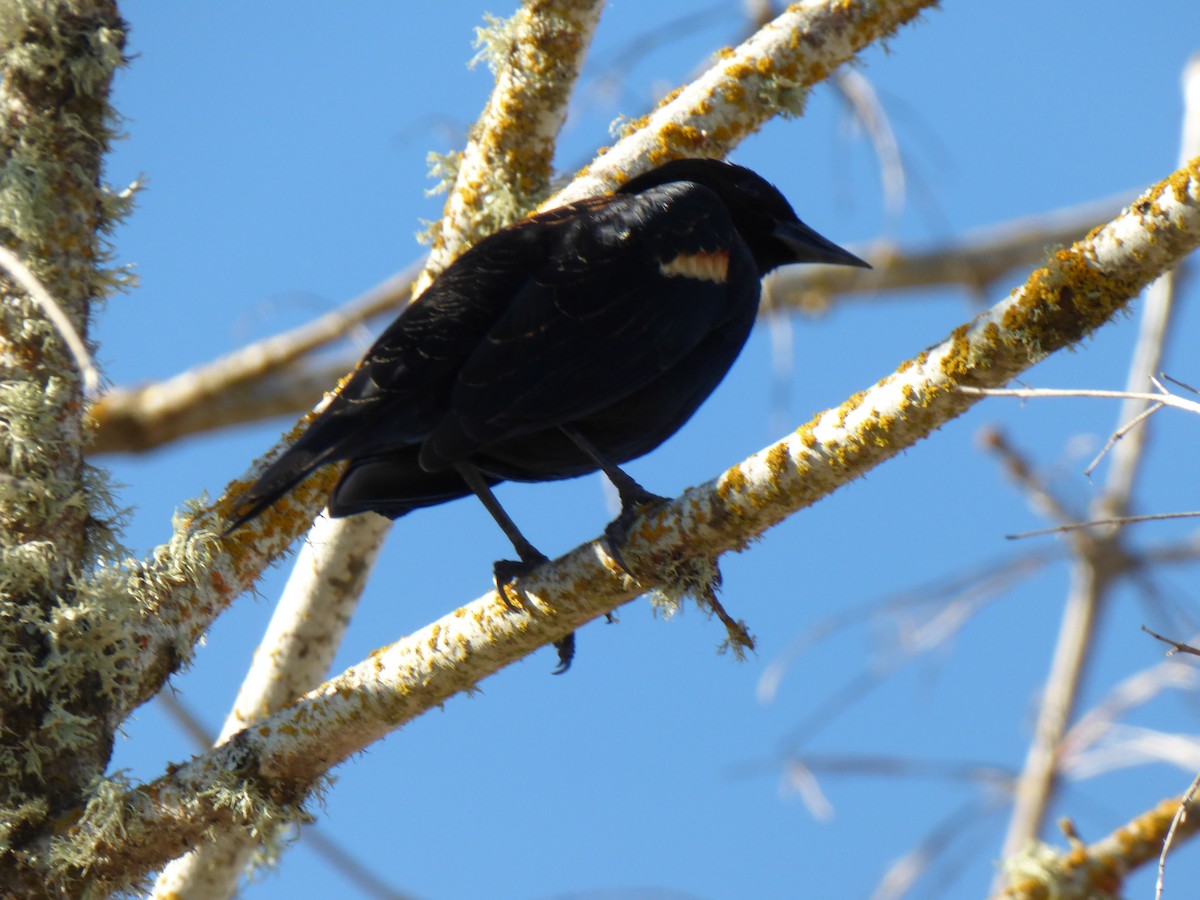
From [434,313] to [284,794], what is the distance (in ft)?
4.07

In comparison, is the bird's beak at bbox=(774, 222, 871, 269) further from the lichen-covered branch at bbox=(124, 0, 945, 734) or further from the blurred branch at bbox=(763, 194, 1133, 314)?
the blurred branch at bbox=(763, 194, 1133, 314)

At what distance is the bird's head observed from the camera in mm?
4242

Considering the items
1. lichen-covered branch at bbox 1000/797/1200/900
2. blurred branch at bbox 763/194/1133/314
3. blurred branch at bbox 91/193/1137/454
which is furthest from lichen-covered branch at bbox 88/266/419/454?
lichen-covered branch at bbox 1000/797/1200/900

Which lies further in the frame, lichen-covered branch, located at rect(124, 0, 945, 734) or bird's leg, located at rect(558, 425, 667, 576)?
lichen-covered branch, located at rect(124, 0, 945, 734)

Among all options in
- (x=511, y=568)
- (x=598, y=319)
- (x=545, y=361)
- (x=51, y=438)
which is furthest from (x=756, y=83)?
(x=51, y=438)

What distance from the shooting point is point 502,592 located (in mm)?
2865

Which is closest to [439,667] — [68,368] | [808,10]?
[68,368]

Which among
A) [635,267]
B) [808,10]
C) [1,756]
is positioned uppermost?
[808,10]

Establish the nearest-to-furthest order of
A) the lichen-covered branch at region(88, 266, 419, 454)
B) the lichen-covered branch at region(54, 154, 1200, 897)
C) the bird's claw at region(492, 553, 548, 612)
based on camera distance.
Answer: the lichen-covered branch at region(54, 154, 1200, 897)
the bird's claw at region(492, 553, 548, 612)
the lichen-covered branch at region(88, 266, 419, 454)

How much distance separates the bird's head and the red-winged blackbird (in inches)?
17.7

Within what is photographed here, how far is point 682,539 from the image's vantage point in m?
2.73

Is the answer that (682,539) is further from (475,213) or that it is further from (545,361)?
(475,213)

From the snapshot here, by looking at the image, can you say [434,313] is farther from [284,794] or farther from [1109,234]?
[1109,234]

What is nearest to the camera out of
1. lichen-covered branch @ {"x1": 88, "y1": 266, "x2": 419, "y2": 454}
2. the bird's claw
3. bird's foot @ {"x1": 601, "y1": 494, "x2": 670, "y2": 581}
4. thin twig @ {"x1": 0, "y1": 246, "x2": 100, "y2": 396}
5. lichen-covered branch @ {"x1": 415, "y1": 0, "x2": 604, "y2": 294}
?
thin twig @ {"x1": 0, "y1": 246, "x2": 100, "y2": 396}
